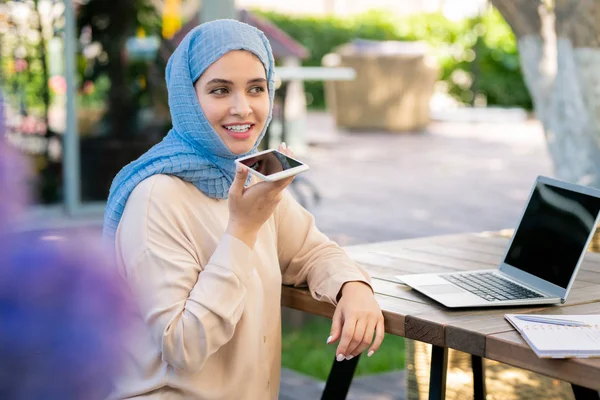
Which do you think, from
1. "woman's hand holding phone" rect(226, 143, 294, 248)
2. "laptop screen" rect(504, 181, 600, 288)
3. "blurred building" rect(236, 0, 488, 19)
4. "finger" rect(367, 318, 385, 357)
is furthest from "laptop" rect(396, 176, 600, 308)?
"blurred building" rect(236, 0, 488, 19)

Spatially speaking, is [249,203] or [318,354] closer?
[249,203]

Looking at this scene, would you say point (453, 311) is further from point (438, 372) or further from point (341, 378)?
point (341, 378)

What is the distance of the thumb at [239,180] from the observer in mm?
1588

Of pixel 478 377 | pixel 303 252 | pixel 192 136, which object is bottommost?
pixel 478 377

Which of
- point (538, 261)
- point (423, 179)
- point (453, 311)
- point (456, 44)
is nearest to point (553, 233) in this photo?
point (538, 261)

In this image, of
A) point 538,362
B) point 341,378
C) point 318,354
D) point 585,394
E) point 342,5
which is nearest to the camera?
point 538,362

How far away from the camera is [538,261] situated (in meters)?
1.98

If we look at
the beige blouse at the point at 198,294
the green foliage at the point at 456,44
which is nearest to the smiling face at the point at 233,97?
the beige blouse at the point at 198,294

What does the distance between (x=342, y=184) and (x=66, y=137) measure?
335 centimetres

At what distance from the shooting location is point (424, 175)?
1025 cm

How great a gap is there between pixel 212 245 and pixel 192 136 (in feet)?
0.70

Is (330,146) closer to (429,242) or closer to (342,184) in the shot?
(342,184)

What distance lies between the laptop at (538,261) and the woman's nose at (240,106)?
0.53 metres

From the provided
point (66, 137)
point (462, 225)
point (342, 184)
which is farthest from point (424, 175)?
point (66, 137)
